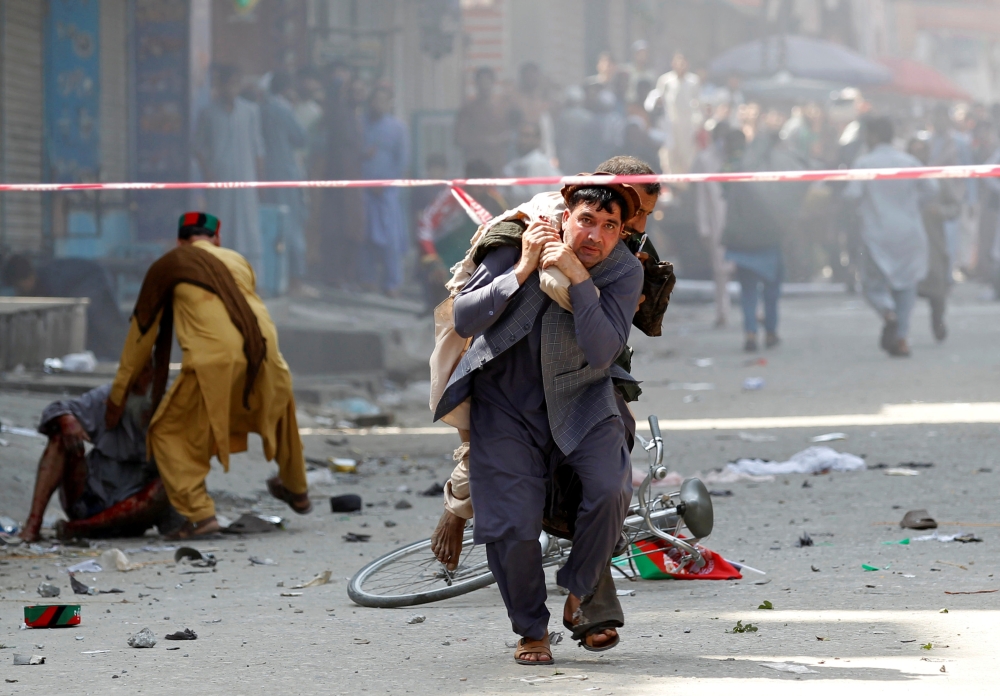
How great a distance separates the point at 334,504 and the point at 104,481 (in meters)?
1.16

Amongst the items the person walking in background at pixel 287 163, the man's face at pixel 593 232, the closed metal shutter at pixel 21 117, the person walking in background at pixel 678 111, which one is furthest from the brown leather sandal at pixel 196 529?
the person walking in background at pixel 678 111

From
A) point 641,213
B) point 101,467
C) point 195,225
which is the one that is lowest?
point 101,467

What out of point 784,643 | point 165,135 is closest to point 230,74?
point 165,135

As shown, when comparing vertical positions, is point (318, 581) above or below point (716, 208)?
below

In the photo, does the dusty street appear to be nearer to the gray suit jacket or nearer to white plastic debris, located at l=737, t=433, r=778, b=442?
white plastic debris, located at l=737, t=433, r=778, b=442

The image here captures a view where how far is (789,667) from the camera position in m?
3.80

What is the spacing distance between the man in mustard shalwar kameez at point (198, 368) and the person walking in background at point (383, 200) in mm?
10049

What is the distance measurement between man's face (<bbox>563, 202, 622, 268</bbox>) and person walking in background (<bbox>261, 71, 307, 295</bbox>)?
37.8 feet

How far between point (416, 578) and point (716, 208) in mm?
11036

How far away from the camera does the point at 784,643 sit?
13.5 ft

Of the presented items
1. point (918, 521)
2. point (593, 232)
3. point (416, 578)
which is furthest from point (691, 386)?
point (593, 232)

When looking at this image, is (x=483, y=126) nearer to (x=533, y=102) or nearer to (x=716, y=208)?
(x=533, y=102)

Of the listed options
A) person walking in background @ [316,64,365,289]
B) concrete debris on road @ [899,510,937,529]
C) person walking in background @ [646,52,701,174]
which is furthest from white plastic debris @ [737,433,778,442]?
person walking in background @ [646,52,701,174]

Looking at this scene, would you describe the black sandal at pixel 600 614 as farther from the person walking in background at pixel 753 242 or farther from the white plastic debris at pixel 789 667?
the person walking in background at pixel 753 242
